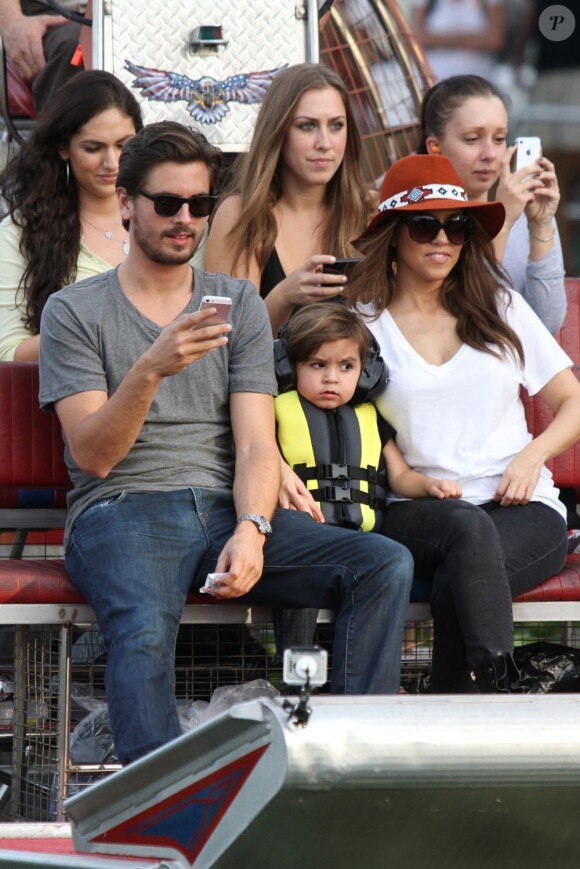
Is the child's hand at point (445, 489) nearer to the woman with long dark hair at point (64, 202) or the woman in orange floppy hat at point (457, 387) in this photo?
the woman in orange floppy hat at point (457, 387)

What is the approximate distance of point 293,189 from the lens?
424 centimetres

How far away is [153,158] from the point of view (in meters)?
3.35

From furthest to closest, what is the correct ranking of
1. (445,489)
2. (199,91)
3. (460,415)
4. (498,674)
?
(199,91), (460,415), (445,489), (498,674)

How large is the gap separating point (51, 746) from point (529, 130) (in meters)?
4.13

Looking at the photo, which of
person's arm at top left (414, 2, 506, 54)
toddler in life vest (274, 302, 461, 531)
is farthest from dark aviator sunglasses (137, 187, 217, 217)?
person's arm at top left (414, 2, 506, 54)

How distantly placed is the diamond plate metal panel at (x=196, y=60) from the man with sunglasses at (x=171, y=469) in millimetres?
1459

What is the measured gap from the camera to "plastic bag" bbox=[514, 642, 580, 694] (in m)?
3.36

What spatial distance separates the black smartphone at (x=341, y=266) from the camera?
382cm

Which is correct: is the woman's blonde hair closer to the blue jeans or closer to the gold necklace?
the gold necklace

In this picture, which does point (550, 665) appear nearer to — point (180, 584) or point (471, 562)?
point (471, 562)

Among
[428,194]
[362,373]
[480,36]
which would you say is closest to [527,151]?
[428,194]

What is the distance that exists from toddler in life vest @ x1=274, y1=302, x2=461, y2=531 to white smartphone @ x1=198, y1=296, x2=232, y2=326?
621 mm

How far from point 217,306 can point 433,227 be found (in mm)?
940

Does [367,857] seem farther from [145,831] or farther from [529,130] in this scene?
[529,130]
